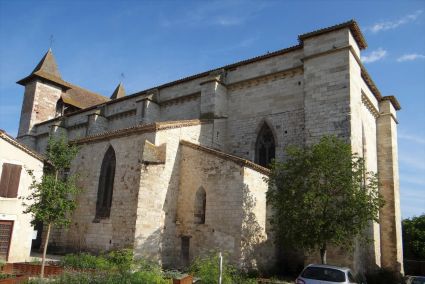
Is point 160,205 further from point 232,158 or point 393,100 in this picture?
point 393,100

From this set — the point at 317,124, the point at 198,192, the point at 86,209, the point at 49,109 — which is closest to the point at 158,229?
the point at 198,192

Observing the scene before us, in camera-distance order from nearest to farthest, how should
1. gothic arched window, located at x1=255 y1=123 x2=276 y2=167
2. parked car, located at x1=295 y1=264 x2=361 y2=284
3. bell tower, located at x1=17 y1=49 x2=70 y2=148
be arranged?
parked car, located at x1=295 y1=264 x2=361 y2=284 < gothic arched window, located at x1=255 y1=123 x2=276 y2=167 < bell tower, located at x1=17 y1=49 x2=70 y2=148

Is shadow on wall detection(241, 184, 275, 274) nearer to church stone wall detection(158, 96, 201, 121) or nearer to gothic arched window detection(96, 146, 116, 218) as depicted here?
gothic arched window detection(96, 146, 116, 218)

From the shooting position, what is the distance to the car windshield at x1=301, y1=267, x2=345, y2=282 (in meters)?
9.27

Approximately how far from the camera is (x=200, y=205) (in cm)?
1480

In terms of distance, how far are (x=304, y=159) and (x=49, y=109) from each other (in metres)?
25.9

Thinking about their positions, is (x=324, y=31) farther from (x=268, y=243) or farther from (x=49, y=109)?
(x=49, y=109)

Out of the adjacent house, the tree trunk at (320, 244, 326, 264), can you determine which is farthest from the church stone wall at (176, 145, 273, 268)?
the adjacent house

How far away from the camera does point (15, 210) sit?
1468 centimetres

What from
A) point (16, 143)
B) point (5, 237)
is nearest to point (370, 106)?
point (16, 143)

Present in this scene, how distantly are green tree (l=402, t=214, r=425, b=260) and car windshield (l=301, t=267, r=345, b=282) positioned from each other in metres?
17.3

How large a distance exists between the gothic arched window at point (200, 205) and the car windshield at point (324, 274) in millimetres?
5681

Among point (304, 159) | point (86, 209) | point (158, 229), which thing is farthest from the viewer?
point (86, 209)

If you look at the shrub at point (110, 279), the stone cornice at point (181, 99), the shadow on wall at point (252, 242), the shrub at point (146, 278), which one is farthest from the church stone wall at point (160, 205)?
the shrub at point (146, 278)
